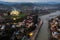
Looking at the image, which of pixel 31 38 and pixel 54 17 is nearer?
pixel 31 38

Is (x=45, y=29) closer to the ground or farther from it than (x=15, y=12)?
closer to the ground

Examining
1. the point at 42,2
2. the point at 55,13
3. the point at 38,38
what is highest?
the point at 42,2

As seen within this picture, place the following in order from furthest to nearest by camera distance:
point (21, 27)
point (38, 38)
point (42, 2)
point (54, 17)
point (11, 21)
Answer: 1. point (54, 17)
2. point (42, 2)
3. point (11, 21)
4. point (21, 27)
5. point (38, 38)

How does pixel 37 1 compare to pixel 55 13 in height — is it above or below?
above

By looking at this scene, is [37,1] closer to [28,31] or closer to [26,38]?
[28,31]

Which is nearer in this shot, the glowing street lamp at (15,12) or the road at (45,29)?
the road at (45,29)

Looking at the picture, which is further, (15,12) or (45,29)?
(15,12)

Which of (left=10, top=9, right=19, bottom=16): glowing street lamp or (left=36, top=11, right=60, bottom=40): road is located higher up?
(left=10, top=9, right=19, bottom=16): glowing street lamp

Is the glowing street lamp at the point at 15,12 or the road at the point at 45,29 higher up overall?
the glowing street lamp at the point at 15,12

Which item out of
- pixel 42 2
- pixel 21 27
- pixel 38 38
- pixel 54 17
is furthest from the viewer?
pixel 54 17

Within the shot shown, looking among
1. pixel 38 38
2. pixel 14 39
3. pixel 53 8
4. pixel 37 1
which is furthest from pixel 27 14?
pixel 14 39

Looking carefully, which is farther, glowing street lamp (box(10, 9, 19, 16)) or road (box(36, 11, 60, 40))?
glowing street lamp (box(10, 9, 19, 16))
